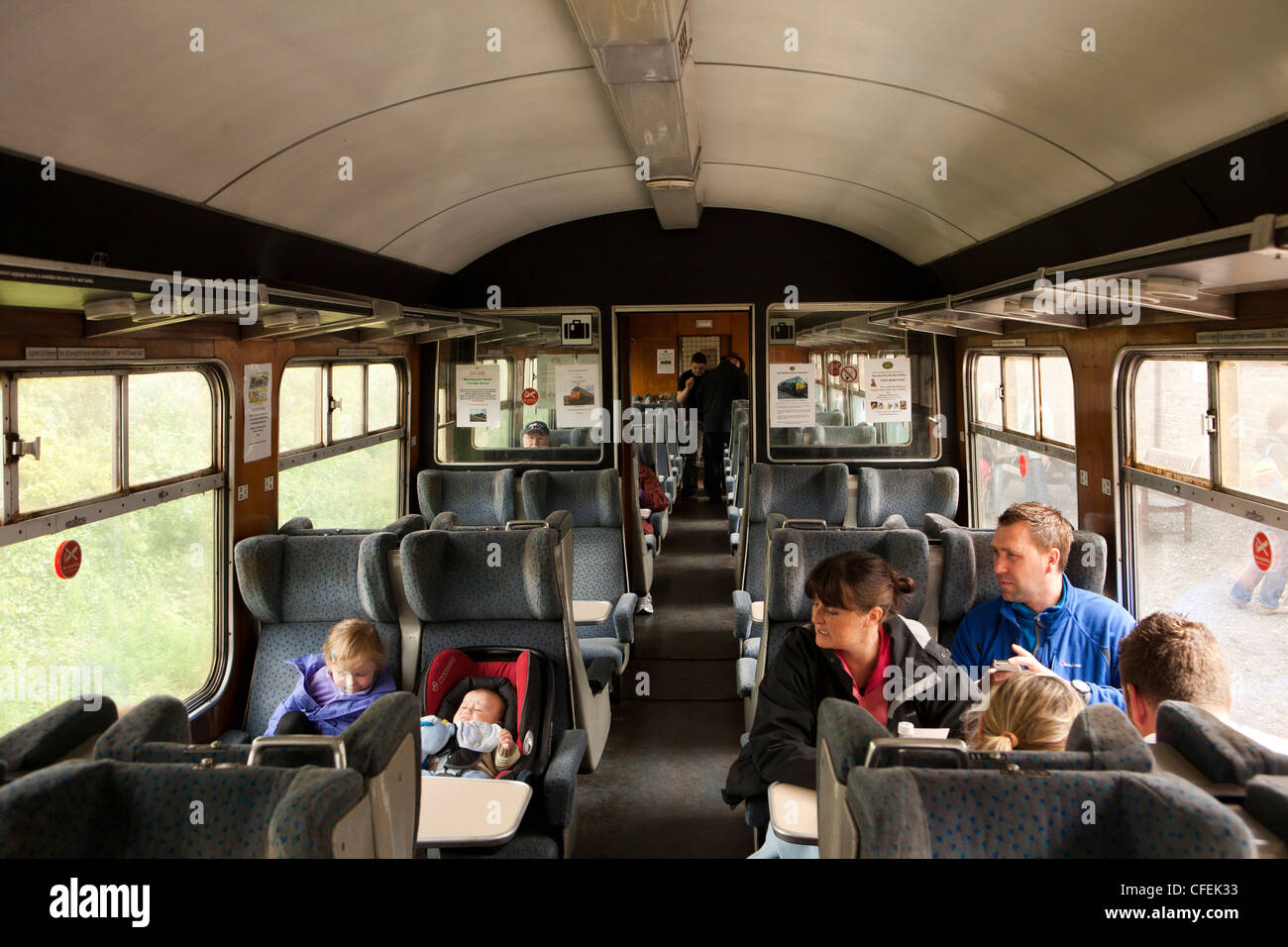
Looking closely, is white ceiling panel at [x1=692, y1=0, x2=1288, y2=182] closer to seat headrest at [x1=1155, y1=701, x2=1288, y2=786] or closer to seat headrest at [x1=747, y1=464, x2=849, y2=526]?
seat headrest at [x1=1155, y1=701, x2=1288, y2=786]

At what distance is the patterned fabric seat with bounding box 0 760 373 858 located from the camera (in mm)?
1310

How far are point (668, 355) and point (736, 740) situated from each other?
30.0 feet

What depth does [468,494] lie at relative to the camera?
616 cm

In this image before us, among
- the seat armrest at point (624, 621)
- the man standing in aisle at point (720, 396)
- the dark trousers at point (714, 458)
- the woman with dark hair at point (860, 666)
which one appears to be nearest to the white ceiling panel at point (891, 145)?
the woman with dark hair at point (860, 666)

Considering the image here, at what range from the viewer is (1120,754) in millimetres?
1423

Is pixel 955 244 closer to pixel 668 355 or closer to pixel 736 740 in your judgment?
pixel 736 740

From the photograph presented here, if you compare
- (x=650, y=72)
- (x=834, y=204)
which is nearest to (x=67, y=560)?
(x=650, y=72)

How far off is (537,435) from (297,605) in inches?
126

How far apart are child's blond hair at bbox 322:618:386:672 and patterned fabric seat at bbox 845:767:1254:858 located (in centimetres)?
225

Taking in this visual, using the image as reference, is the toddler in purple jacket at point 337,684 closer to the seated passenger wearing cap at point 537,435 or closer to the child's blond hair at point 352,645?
the child's blond hair at point 352,645

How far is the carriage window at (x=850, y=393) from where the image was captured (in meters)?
6.39

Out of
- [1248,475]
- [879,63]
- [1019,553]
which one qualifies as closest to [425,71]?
[879,63]

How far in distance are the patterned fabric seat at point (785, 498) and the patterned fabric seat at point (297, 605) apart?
281 centimetres
